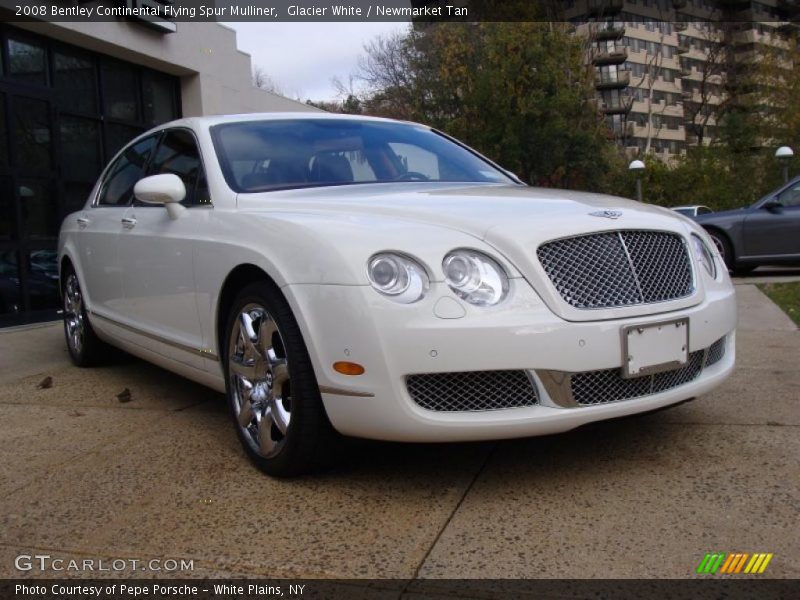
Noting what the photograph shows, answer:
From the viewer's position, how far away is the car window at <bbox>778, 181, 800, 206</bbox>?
10500 millimetres

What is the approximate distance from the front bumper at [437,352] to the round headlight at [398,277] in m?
0.03

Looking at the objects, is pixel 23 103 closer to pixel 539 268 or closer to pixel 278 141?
pixel 278 141

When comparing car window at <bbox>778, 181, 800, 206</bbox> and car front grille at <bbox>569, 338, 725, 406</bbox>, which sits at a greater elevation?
car window at <bbox>778, 181, 800, 206</bbox>

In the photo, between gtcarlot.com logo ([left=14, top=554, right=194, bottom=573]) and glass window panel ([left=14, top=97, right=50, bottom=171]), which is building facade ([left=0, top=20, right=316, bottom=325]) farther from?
gtcarlot.com logo ([left=14, top=554, right=194, bottom=573])

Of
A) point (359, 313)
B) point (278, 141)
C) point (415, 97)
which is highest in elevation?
point (415, 97)

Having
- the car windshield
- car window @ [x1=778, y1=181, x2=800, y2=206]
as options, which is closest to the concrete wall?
the car windshield

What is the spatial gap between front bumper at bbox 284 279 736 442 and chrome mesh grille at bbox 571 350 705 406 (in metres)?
0.04

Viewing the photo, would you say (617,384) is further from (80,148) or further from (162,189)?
(80,148)

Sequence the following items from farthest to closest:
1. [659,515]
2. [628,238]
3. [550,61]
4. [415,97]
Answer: [415,97] → [550,61] → [628,238] → [659,515]

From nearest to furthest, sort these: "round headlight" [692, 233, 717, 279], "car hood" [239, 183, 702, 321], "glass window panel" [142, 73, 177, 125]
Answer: "car hood" [239, 183, 702, 321]
"round headlight" [692, 233, 717, 279]
"glass window panel" [142, 73, 177, 125]

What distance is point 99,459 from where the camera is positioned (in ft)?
11.1

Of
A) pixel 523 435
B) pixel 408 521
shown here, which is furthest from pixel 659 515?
pixel 408 521

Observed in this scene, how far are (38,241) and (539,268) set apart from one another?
26.7 feet

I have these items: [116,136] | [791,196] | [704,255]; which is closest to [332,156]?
[704,255]
